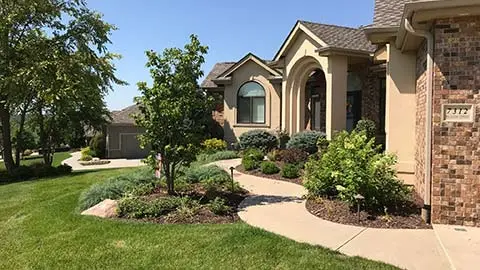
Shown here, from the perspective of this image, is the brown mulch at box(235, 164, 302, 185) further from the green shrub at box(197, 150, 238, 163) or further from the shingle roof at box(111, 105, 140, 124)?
the shingle roof at box(111, 105, 140, 124)

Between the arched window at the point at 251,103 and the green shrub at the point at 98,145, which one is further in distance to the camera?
the green shrub at the point at 98,145

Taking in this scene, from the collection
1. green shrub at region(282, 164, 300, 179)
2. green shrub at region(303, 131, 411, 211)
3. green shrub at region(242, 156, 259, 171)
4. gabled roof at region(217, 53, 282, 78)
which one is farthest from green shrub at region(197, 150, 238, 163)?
green shrub at region(303, 131, 411, 211)

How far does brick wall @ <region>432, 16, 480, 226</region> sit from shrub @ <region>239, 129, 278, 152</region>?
11711 millimetres

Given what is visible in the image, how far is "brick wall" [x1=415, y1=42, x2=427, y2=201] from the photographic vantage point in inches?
290

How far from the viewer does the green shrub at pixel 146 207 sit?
23.5ft

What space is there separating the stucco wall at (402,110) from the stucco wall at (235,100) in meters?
11.8

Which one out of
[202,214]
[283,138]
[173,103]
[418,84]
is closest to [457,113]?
[418,84]

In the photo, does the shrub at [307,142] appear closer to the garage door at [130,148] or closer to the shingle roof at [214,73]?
the shingle roof at [214,73]

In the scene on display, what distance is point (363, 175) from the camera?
7023 millimetres

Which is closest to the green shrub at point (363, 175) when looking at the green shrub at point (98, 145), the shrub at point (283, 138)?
the shrub at point (283, 138)

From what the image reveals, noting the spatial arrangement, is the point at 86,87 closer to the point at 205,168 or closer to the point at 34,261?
the point at 205,168

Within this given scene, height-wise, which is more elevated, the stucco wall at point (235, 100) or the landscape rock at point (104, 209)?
the stucco wall at point (235, 100)

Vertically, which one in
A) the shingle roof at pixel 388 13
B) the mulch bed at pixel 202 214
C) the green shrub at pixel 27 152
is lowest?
the green shrub at pixel 27 152

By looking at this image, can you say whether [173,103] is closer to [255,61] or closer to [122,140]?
[255,61]
